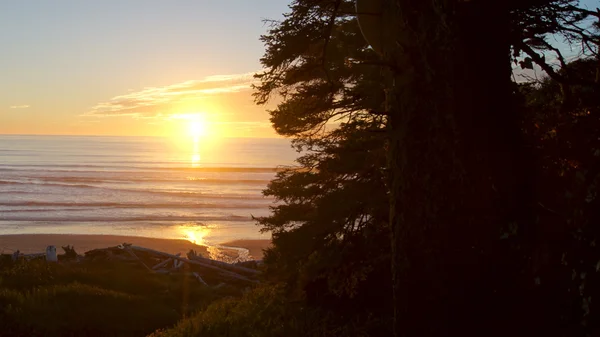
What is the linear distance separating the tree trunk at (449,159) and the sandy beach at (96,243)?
891 inches

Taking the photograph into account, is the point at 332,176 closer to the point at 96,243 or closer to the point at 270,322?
the point at 270,322

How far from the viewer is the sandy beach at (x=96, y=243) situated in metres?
28.2

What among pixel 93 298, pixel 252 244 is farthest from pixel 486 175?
pixel 252 244

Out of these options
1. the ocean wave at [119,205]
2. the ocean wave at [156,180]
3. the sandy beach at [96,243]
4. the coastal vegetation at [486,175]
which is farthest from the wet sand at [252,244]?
the ocean wave at [156,180]

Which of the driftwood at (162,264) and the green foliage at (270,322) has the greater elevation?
the green foliage at (270,322)

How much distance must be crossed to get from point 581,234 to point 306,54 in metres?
8.21

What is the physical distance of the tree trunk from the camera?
4.41 meters

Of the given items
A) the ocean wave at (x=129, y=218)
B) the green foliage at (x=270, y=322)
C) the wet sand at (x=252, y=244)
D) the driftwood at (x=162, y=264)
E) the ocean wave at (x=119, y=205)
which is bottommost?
the wet sand at (x=252, y=244)

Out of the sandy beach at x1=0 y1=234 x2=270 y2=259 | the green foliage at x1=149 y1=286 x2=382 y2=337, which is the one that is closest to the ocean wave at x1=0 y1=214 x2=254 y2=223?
the sandy beach at x1=0 y1=234 x2=270 y2=259

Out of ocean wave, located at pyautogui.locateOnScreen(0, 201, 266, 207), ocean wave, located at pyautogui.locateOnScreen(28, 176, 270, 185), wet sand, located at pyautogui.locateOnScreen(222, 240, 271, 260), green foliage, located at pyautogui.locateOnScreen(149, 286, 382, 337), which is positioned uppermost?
ocean wave, located at pyautogui.locateOnScreen(28, 176, 270, 185)

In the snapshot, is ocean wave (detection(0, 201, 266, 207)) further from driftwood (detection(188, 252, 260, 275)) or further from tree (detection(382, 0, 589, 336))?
tree (detection(382, 0, 589, 336))

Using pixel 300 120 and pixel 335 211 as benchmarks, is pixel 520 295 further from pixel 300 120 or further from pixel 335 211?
pixel 300 120

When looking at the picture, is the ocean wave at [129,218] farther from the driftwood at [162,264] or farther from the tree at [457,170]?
the tree at [457,170]

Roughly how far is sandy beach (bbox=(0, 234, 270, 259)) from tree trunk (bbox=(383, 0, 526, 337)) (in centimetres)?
2263
